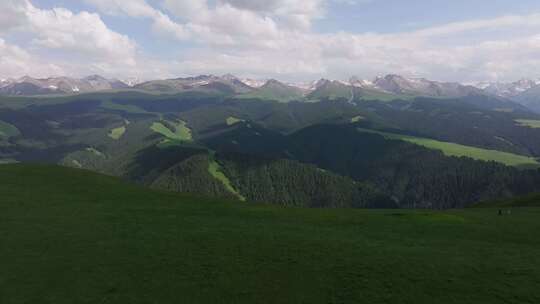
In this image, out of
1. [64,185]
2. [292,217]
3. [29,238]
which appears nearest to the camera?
[29,238]

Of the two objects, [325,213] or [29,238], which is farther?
[325,213]

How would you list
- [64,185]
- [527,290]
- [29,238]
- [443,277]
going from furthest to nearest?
[64,185] → [29,238] → [443,277] → [527,290]

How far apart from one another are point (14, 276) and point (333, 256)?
1165 inches

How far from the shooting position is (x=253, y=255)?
137ft

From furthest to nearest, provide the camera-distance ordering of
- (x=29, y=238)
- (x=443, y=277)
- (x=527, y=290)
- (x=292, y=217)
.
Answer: (x=292, y=217), (x=29, y=238), (x=443, y=277), (x=527, y=290)

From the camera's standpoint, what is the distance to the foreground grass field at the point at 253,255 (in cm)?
3177

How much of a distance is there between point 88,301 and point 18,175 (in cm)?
7208

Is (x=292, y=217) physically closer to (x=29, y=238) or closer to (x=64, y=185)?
(x=29, y=238)

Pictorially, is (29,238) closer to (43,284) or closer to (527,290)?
(43,284)

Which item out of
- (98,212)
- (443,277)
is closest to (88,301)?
(443,277)

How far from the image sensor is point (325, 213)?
7238 centimetres

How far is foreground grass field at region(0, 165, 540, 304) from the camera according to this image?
31.8 metres

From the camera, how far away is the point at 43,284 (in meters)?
32.7

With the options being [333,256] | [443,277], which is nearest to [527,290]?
[443,277]
